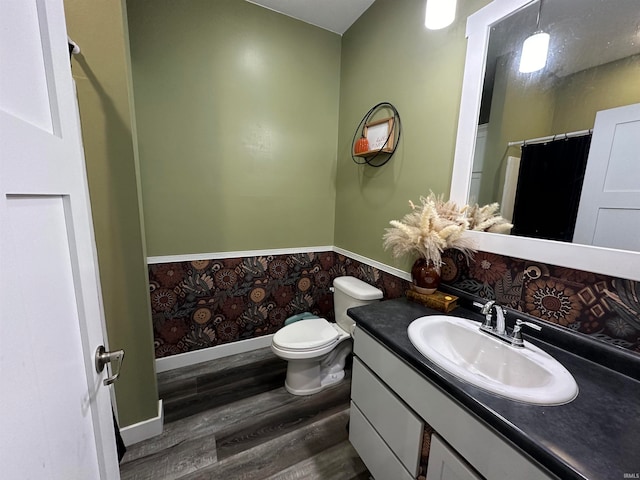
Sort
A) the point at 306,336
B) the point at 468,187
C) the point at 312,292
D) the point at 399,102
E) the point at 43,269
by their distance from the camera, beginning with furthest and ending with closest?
the point at 312,292 → the point at 306,336 → the point at 399,102 → the point at 468,187 → the point at 43,269

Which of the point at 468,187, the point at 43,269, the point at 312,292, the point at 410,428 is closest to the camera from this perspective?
the point at 43,269

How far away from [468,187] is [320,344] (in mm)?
1261

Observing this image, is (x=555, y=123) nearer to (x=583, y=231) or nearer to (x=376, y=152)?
(x=583, y=231)

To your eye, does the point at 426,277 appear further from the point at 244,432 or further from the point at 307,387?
the point at 244,432

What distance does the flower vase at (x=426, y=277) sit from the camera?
129 centimetres

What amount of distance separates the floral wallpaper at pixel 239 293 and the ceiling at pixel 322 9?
1.87 meters

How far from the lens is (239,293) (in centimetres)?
210

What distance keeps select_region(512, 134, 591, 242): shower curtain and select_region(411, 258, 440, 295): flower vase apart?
0.38m

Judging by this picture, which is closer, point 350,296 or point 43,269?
point 43,269

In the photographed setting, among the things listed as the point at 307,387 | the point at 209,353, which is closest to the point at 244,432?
the point at 307,387

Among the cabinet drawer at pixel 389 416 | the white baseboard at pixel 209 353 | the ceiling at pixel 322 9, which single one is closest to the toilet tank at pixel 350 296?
the cabinet drawer at pixel 389 416

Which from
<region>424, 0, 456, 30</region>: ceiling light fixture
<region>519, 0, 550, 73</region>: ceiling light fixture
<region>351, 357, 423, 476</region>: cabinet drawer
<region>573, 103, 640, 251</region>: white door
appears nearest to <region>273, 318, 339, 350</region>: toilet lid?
<region>351, 357, 423, 476</region>: cabinet drawer

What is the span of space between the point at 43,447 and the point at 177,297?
159 cm

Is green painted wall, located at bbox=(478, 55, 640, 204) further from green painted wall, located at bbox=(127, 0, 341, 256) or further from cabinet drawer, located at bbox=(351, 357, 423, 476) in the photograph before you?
green painted wall, located at bbox=(127, 0, 341, 256)
